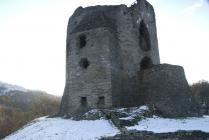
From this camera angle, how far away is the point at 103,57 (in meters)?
22.4

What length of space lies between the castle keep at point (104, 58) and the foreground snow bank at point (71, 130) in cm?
320

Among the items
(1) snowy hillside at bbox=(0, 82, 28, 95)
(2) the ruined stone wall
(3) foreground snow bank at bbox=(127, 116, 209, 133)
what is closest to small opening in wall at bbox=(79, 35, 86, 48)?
(2) the ruined stone wall

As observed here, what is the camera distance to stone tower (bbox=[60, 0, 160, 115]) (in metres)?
22.2

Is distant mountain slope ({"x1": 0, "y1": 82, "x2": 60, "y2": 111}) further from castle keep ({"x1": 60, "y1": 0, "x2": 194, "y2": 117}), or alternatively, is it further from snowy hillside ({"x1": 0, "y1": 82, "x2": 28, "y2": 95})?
castle keep ({"x1": 60, "y1": 0, "x2": 194, "y2": 117})

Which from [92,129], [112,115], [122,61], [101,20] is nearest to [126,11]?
[101,20]

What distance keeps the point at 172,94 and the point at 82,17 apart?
32.9 feet

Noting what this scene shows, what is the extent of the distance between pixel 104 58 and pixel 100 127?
717cm

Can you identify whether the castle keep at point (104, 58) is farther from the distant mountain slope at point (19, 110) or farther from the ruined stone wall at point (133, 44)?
the distant mountain slope at point (19, 110)

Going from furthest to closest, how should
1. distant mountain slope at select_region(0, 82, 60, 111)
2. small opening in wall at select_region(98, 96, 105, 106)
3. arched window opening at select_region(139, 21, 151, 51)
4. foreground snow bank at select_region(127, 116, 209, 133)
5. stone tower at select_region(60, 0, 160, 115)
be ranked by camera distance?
distant mountain slope at select_region(0, 82, 60, 111) → arched window opening at select_region(139, 21, 151, 51) → stone tower at select_region(60, 0, 160, 115) → small opening in wall at select_region(98, 96, 105, 106) → foreground snow bank at select_region(127, 116, 209, 133)

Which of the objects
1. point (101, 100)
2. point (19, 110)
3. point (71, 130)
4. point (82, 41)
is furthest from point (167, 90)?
point (19, 110)

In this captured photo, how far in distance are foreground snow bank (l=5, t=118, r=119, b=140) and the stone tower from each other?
3.27 m

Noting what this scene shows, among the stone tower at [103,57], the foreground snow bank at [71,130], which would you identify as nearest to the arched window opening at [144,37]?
the stone tower at [103,57]

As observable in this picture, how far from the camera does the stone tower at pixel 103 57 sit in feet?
72.8

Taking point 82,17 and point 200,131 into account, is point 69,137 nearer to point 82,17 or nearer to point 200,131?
point 200,131
